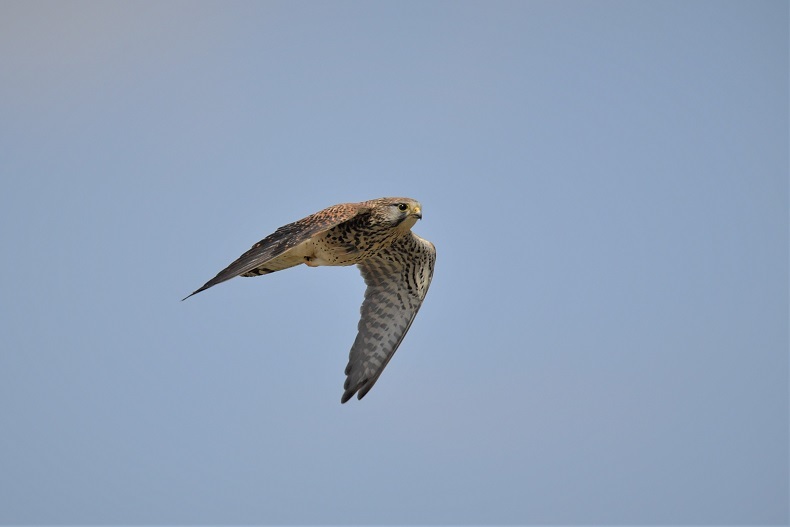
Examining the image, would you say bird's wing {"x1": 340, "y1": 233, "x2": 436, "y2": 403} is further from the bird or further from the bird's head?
the bird's head

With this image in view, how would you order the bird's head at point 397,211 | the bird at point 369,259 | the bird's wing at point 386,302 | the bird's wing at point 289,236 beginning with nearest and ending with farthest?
the bird's wing at point 289,236
the bird at point 369,259
the bird's head at point 397,211
the bird's wing at point 386,302

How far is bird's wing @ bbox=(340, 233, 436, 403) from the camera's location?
46.6ft

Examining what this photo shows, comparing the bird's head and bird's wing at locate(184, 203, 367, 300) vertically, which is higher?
the bird's head

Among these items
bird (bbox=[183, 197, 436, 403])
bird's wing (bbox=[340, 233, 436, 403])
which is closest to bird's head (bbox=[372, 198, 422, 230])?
bird (bbox=[183, 197, 436, 403])

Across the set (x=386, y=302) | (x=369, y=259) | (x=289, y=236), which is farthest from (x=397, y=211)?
(x=386, y=302)

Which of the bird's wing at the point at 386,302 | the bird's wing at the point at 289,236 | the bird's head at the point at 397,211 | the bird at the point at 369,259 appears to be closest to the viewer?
the bird's wing at the point at 289,236

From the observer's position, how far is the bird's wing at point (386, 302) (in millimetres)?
14195

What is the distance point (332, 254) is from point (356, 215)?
0.70 meters

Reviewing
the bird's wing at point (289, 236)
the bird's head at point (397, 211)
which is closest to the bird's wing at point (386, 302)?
the bird's head at point (397, 211)

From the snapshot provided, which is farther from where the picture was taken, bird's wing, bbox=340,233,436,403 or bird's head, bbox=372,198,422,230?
bird's wing, bbox=340,233,436,403

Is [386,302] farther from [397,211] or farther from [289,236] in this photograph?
[289,236]

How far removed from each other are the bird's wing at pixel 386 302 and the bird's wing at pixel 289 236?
145 cm

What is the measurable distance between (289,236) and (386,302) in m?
2.64

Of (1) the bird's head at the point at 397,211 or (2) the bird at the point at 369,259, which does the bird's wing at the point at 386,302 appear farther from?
(1) the bird's head at the point at 397,211
